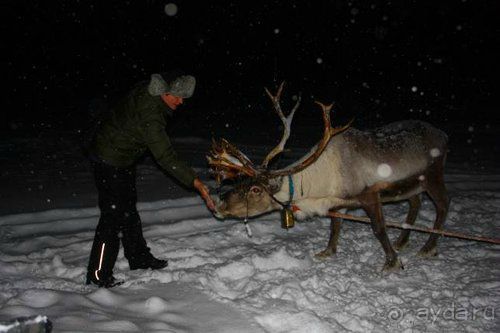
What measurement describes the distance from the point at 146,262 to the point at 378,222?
2.41 m

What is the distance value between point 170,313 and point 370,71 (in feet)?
80.1

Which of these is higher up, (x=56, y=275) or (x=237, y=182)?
(x=237, y=182)

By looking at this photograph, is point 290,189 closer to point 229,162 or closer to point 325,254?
point 229,162

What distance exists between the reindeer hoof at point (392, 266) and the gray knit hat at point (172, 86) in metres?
2.63

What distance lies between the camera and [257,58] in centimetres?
2766

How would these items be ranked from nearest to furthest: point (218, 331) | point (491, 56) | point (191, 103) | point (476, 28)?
point (218, 331)
point (191, 103)
point (491, 56)
point (476, 28)

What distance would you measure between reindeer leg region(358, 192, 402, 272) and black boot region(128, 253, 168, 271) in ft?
7.03

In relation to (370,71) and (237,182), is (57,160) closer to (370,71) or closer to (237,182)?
(237,182)

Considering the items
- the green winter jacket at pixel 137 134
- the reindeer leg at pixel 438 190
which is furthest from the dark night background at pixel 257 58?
the green winter jacket at pixel 137 134

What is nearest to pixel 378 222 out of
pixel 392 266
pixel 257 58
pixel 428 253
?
pixel 392 266

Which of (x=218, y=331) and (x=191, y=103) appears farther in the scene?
(x=191, y=103)

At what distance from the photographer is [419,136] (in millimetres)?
4945

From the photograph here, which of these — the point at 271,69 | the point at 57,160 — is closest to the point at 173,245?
the point at 57,160

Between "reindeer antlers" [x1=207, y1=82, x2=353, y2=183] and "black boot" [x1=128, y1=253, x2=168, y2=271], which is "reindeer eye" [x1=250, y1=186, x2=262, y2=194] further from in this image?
"black boot" [x1=128, y1=253, x2=168, y2=271]
